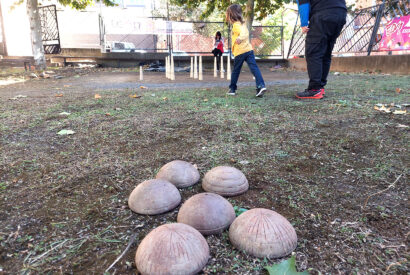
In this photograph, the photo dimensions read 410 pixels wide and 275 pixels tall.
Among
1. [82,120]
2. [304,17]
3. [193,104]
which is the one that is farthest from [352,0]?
[82,120]

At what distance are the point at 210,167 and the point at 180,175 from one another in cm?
43

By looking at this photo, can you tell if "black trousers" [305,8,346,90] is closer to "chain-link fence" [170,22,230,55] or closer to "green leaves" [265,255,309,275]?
"green leaves" [265,255,309,275]

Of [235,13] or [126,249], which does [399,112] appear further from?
[126,249]

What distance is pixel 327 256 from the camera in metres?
1.47

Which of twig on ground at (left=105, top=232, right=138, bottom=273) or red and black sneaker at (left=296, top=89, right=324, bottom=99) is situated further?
red and black sneaker at (left=296, top=89, right=324, bottom=99)

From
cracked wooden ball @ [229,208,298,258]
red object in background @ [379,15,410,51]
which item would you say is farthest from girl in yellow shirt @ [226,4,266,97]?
red object in background @ [379,15,410,51]

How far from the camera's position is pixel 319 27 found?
16.6 ft

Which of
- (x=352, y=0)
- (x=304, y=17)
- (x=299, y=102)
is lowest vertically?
(x=299, y=102)

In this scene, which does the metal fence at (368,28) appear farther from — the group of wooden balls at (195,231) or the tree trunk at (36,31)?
the tree trunk at (36,31)

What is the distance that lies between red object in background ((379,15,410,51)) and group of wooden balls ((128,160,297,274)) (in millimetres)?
11227

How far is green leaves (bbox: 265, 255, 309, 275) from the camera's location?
4.39ft

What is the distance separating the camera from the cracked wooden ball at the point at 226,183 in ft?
6.68

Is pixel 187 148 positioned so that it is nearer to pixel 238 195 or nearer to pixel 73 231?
pixel 238 195

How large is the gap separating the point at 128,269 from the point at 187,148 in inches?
65.5
